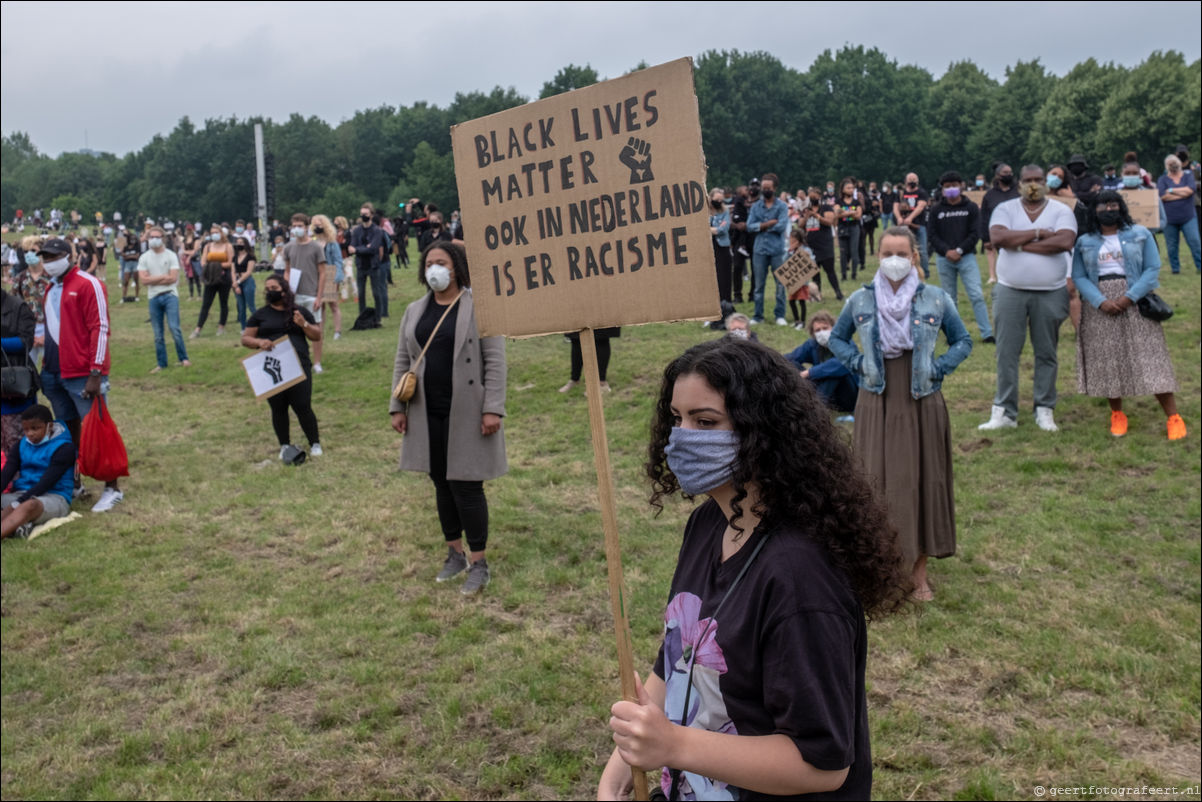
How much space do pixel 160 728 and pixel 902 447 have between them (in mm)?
4137

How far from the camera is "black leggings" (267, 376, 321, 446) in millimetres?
9891

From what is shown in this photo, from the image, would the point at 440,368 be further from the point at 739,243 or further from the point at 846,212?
the point at 846,212

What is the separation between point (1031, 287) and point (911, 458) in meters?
3.91

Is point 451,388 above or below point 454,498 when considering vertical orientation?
above

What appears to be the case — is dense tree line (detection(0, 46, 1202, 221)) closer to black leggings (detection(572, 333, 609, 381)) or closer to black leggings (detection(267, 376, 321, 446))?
black leggings (detection(572, 333, 609, 381))

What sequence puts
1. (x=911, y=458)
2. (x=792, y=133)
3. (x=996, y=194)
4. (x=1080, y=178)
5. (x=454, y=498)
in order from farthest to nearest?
(x=792, y=133) < (x=1080, y=178) < (x=996, y=194) < (x=454, y=498) < (x=911, y=458)

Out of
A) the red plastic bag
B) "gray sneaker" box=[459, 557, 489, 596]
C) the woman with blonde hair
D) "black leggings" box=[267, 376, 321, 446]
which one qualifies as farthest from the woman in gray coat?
the woman with blonde hair

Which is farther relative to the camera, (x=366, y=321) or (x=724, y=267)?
(x=366, y=321)

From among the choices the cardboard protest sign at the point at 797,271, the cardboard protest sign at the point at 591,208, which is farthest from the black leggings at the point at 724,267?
the cardboard protest sign at the point at 591,208

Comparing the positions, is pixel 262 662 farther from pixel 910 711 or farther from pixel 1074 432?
pixel 1074 432

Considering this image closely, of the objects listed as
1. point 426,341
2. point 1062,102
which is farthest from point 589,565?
point 1062,102

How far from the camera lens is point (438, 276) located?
5992 mm

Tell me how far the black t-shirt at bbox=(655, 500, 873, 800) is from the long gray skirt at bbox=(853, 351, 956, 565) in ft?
11.8

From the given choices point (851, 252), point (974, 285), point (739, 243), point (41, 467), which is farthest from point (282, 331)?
point (851, 252)
